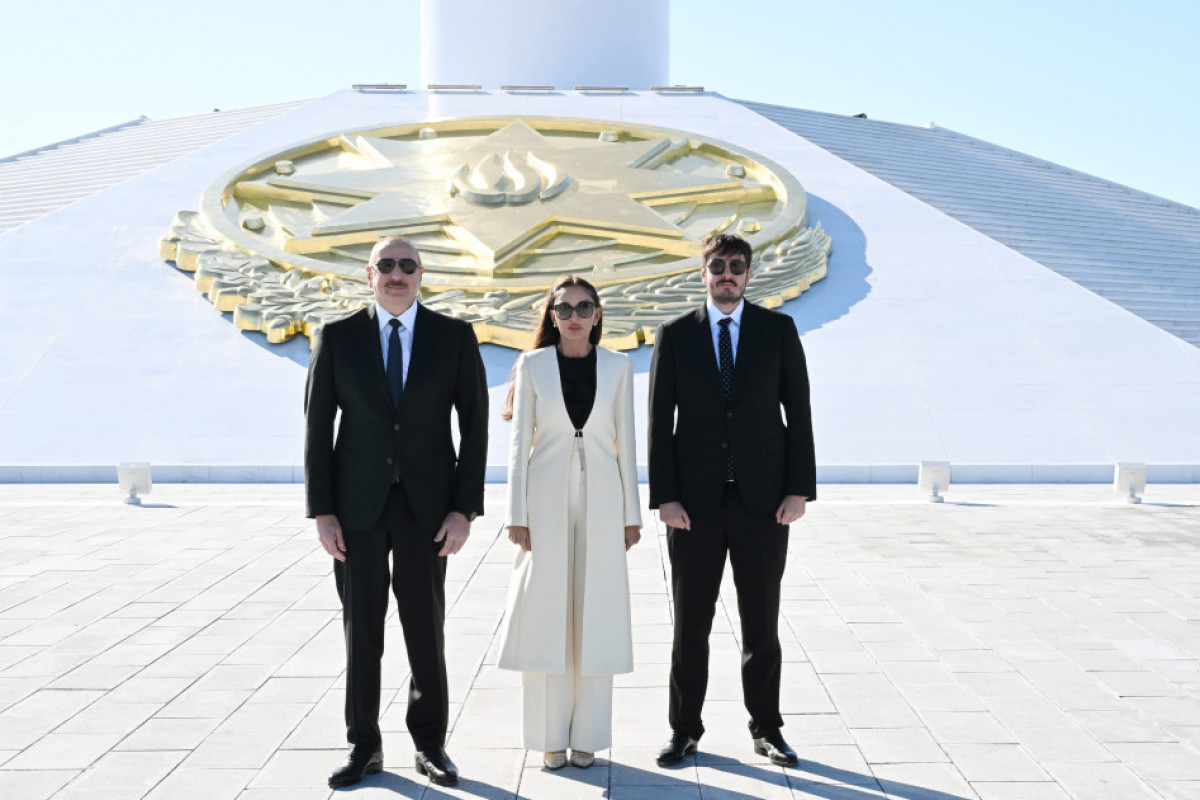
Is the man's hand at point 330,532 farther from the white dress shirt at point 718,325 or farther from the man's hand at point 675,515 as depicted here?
the white dress shirt at point 718,325

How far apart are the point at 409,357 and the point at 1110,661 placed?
2.43 metres

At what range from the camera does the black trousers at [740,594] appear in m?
2.95

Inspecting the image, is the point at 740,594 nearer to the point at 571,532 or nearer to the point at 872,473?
the point at 571,532

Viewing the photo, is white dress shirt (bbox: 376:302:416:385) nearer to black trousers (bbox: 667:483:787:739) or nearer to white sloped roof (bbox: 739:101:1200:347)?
black trousers (bbox: 667:483:787:739)

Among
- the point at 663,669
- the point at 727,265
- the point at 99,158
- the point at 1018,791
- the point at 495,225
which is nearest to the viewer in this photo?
the point at 1018,791

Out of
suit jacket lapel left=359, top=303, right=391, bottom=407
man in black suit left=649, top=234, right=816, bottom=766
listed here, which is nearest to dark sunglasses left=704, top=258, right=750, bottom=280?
man in black suit left=649, top=234, right=816, bottom=766

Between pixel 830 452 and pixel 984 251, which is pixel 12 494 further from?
pixel 984 251

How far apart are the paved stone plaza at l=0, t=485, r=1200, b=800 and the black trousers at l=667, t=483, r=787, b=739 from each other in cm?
18

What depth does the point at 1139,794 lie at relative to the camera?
2.62 metres

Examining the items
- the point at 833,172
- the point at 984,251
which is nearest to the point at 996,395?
the point at 984,251

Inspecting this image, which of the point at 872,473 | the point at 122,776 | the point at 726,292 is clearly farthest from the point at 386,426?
the point at 872,473

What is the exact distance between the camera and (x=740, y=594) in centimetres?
299

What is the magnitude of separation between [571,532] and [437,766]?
0.66 m

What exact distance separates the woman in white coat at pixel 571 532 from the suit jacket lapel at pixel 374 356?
1.12 ft
